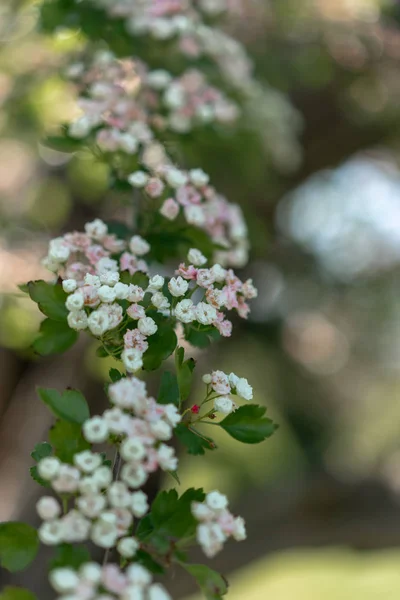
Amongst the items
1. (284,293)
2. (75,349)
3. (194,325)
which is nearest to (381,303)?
(284,293)

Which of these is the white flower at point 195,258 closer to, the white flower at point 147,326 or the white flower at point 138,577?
the white flower at point 147,326

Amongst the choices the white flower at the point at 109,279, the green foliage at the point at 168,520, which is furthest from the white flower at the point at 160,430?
the white flower at the point at 109,279

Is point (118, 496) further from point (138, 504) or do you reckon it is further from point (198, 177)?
point (198, 177)

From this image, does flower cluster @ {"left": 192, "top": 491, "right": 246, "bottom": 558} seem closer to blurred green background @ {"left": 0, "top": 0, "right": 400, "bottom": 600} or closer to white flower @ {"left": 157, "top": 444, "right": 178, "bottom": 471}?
white flower @ {"left": 157, "top": 444, "right": 178, "bottom": 471}

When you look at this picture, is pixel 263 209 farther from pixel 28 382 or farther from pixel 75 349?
pixel 28 382

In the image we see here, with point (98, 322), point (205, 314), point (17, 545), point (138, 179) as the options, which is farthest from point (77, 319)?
point (138, 179)
